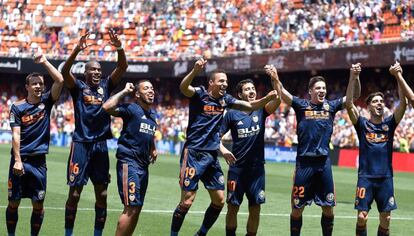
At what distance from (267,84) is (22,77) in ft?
61.6

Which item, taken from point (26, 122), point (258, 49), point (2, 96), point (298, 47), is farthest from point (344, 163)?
point (2, 96)

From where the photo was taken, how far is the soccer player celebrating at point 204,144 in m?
13.4

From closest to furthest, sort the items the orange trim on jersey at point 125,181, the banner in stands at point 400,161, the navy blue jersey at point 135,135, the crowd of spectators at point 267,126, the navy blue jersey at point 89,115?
1. the orange trim on jersey at point 125,181
2. the navy blue jersey at point 135,135
3. the navy blue jersey at point 89,115
4. the banner in stands at point 400,161
5. the crowd of spectators at point 267,126

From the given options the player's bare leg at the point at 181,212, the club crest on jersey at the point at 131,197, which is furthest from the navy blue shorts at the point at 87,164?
the club crest on jersey at the point at 131,197

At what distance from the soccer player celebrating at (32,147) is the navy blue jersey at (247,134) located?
2.61m

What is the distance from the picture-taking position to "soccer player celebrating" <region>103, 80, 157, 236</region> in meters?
12.1

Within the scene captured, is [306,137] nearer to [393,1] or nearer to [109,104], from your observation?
[109,104]

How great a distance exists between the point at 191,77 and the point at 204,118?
851mm

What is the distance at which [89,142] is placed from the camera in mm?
13602

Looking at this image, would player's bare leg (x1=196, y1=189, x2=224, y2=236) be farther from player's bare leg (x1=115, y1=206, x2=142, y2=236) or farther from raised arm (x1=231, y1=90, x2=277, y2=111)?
player's bare leg (x1=115, y1=206, x2=142, y2=236)

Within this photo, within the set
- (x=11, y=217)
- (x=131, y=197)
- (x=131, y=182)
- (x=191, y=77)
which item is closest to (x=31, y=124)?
(x=11, y=217)

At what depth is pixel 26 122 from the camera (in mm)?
13039

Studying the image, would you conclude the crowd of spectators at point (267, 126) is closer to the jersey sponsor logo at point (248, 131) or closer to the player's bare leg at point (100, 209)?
the jersey sponsor logo at point (248, 131)

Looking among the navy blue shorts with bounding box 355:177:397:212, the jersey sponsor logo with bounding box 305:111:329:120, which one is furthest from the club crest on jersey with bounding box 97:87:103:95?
the navy blue shorts with bounding box 355:177:397:212
